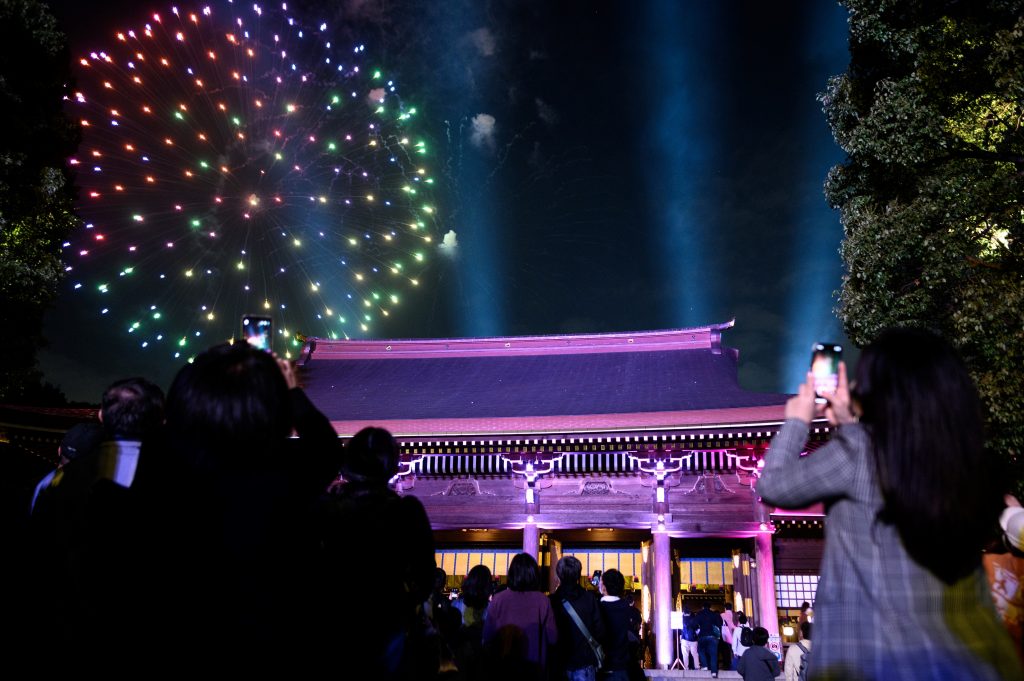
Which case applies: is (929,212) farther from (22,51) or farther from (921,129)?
(22,51)

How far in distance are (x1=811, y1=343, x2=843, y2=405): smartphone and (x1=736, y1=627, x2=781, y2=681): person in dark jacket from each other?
6164 mm

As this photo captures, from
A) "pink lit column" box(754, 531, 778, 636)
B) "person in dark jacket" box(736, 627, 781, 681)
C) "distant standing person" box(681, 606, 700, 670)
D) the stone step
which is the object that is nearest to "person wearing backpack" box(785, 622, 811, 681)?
"person in dark jacket" box(736, 627, 781, 681)

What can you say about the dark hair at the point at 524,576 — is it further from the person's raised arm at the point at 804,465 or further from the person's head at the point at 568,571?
the person's raised arm at the point at 804,465

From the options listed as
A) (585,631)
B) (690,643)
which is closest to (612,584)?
(585,631)

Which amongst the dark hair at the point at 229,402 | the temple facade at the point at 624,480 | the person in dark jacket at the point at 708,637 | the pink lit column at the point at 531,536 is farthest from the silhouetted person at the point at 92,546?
the person in dark jacket at the point at 708,637

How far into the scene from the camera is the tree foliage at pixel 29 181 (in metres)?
12.0

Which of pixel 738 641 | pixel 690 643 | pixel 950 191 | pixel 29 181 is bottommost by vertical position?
pixel 690 643

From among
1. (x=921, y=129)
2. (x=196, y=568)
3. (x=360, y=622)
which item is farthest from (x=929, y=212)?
(x=196, y=568)

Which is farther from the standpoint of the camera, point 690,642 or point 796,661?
point 690,642

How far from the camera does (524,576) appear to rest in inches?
176

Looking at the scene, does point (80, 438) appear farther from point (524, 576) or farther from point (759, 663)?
point (759, 663)

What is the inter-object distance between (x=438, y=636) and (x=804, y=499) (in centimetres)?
258

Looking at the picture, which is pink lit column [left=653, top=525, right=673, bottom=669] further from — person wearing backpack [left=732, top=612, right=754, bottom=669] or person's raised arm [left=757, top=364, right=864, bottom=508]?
person's raised arm [left=757, top=364, right=864, bottom=508]

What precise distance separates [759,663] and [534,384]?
28.7 feet
